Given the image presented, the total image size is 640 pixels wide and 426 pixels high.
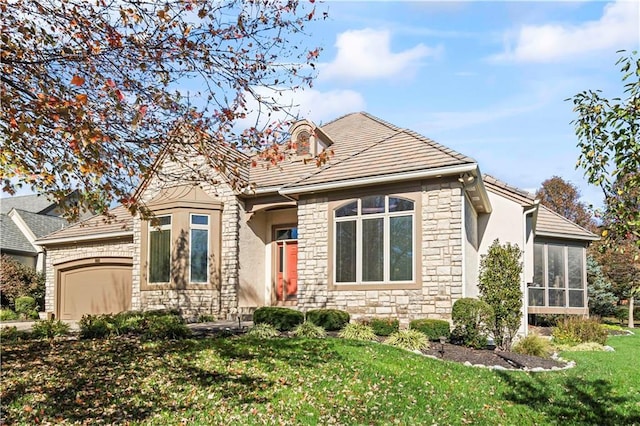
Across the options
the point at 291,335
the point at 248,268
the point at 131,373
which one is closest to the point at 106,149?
the point at 131,373

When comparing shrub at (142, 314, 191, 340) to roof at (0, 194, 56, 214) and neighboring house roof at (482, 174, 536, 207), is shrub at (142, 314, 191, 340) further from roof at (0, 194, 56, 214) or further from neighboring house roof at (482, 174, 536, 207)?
roof at (0, 194, 56, 214)

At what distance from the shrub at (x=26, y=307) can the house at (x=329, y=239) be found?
3.07 m

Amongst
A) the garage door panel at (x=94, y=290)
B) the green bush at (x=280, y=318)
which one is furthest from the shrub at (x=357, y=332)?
the garage door panel at (x=94, y=290)

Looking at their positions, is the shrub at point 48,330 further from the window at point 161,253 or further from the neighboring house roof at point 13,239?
the neighboring house roof at point 13,239

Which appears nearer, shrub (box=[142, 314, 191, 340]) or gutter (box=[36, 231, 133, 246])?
shrub (box=[142, 314, 191, 340])

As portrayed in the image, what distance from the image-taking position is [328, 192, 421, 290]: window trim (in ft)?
40.8

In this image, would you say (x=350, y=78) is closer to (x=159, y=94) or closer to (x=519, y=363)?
(x=159, y=94)

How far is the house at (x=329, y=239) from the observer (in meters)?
12.3

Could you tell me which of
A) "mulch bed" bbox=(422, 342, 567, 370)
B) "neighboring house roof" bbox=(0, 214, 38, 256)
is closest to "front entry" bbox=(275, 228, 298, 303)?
"mulch bed" bbox=(422, 342, 567, 370)

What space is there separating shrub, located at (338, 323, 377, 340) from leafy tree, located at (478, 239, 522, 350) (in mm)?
2359

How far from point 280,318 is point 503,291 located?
4.64 meters

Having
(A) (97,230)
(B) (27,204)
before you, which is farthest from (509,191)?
(B) (27,204)

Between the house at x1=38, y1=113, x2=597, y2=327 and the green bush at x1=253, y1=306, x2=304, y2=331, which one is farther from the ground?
→ the house at x1=38, y1=113, x2=597, y2=327

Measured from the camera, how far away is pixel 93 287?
20.4 meters
